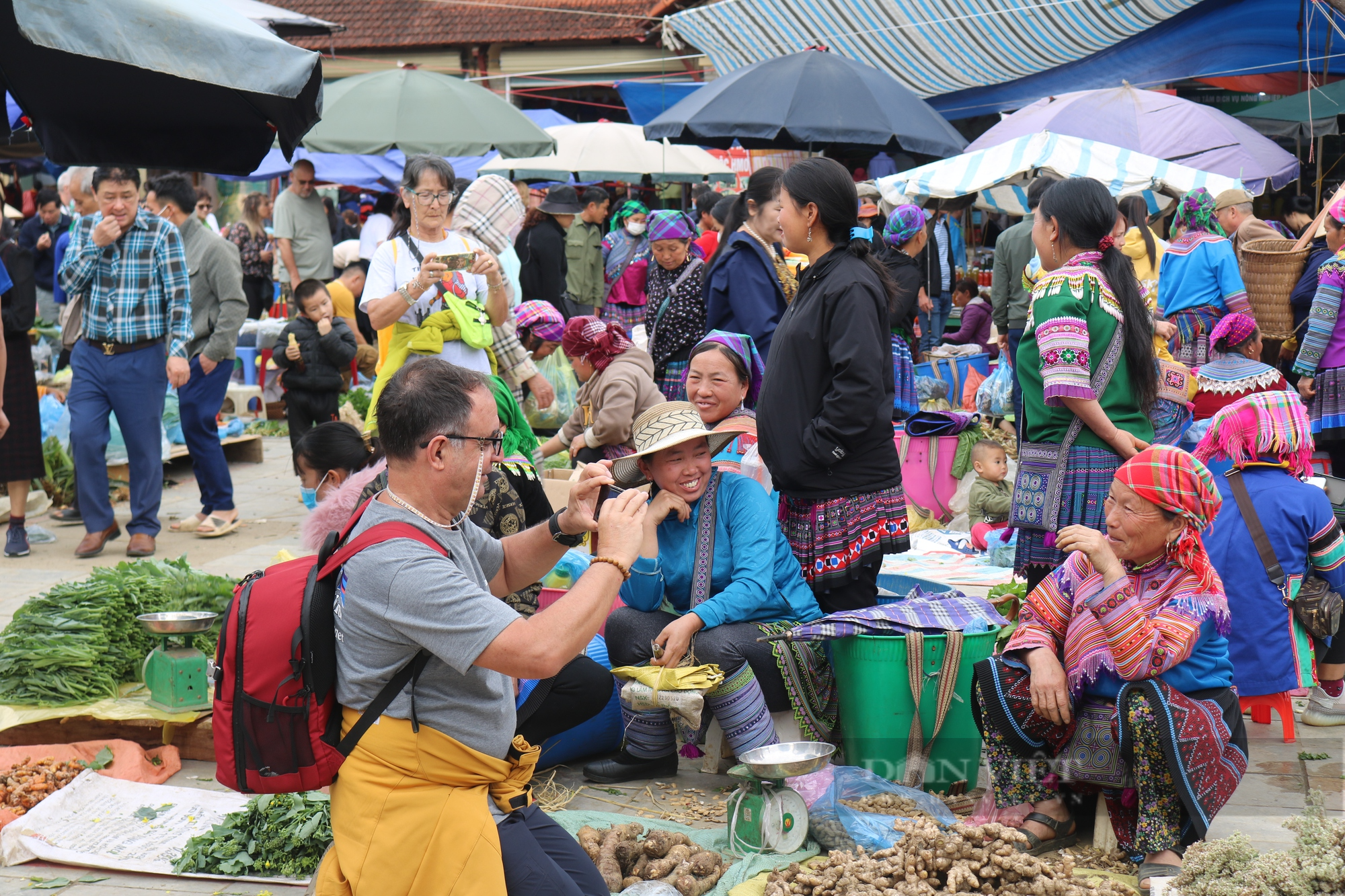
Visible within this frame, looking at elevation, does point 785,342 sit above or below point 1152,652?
above

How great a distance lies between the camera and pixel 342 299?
369 inches

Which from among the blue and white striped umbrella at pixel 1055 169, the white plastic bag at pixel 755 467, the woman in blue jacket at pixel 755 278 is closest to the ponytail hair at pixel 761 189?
the woman in blue jacket at pixel 755 278

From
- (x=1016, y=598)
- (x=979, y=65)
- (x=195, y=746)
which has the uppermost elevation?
(x=979, y=65)

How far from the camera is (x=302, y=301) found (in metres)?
7.77

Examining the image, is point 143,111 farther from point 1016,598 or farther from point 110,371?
point 1016,598

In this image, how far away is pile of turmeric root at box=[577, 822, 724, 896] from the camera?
11.1ft

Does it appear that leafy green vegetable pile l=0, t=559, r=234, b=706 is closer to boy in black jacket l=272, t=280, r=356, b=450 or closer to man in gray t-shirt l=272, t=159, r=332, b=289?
boy in black jacket l=272, t=280, r=356, b=450

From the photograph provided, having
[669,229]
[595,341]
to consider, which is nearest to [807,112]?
[669,229]

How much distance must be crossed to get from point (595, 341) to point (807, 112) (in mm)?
3027

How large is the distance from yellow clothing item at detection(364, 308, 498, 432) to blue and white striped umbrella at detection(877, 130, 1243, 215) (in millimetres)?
4729

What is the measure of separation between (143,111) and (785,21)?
11234mm

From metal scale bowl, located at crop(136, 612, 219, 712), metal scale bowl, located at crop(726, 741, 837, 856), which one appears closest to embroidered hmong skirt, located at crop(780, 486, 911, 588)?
metal scale bowl, located at crop(726, 741, 837, 856)

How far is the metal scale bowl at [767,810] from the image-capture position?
3.50m

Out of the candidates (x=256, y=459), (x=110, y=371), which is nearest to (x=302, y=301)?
(x=110, y=371)
